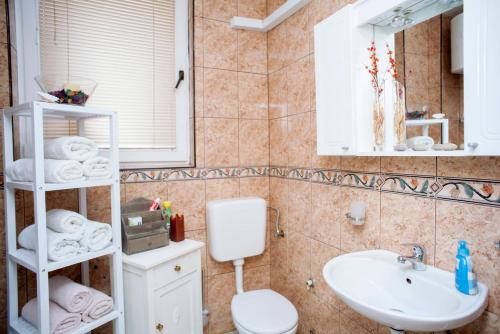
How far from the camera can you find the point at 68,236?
126 centimetres

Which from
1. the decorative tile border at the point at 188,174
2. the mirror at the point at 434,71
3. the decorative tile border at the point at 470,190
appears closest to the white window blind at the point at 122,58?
the decorative tile border at the point at 188,174

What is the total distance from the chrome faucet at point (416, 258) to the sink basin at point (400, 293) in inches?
0.9

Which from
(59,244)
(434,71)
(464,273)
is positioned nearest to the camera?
(464,273)

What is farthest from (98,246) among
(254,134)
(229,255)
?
(254,134)

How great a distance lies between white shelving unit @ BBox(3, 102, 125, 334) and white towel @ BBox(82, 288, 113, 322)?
0.08 feet

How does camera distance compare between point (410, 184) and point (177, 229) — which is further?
point (177, 229)

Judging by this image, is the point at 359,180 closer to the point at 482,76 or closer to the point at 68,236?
the point at 482,76

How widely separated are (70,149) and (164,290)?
0.82 metres

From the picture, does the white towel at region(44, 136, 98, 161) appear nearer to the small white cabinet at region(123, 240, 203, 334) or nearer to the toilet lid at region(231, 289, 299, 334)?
the small white cabinet at region(123, 240, 203, 334)

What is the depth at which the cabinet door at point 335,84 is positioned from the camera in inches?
53.2

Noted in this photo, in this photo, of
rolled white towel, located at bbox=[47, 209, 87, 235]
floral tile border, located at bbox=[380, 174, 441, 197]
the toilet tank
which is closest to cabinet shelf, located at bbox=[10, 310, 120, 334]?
rolled white towel, located at bbox=[47, 209, 87, 235]

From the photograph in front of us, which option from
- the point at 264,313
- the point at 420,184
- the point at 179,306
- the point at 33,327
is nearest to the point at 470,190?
the point at 420,184

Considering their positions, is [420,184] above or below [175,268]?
above

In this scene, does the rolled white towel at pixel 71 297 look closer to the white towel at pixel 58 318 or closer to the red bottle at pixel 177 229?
the white towel at pixel 58 318
